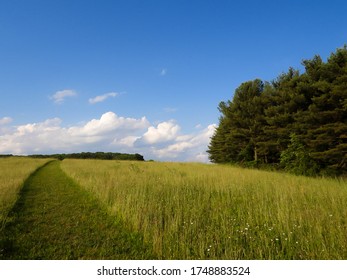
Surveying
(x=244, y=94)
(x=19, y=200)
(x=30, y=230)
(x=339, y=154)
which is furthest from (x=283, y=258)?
(x=244, y=94)

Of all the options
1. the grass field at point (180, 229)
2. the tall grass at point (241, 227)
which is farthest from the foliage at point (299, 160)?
the tall grass at point (241, 227)

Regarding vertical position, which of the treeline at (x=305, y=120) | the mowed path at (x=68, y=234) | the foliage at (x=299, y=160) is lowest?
the mowed path at (x=68, y=234)

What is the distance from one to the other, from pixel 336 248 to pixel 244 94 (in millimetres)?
34908

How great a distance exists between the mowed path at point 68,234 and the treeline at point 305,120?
18.2 meters

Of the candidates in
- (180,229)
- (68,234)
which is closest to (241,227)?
(180,229)

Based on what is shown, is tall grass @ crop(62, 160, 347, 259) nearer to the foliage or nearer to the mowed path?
the mowed path

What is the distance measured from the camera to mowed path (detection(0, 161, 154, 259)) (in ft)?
17.9

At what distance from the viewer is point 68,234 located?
666cm

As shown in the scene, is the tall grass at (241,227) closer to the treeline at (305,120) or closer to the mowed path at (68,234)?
the mowed path at (68,234)

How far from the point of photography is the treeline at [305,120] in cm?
2039

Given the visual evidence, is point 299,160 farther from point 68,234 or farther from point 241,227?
point 68,234

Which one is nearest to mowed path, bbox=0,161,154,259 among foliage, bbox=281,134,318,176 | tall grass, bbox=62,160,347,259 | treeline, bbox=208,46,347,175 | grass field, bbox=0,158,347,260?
grass field, bbox=0,158,347,260

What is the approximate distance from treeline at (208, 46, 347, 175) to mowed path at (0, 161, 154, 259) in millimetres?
18211

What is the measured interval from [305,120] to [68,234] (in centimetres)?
2189
